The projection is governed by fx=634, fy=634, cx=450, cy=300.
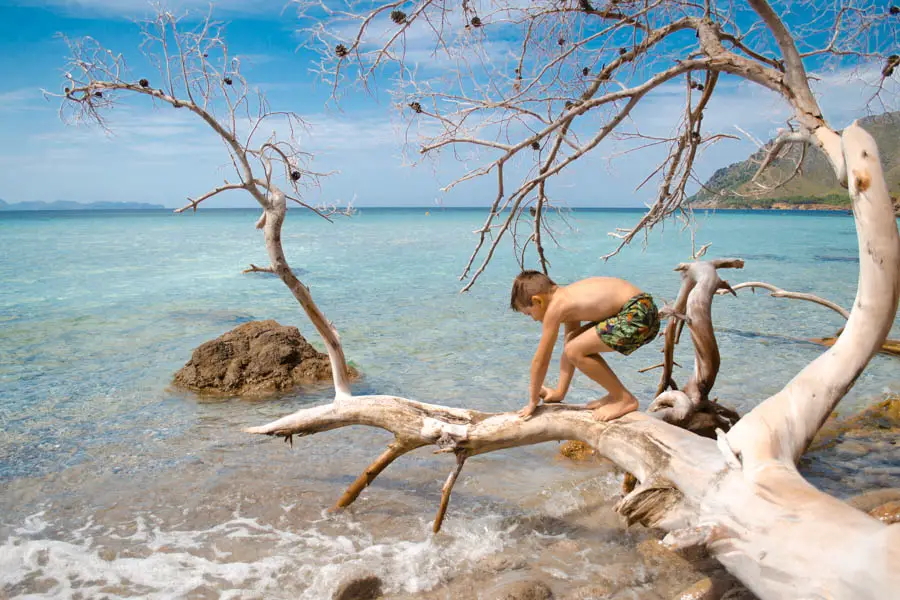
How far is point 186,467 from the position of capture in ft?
20.5

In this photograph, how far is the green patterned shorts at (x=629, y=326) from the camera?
399 cm

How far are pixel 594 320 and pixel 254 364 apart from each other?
5860mm

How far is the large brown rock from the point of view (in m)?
8.52

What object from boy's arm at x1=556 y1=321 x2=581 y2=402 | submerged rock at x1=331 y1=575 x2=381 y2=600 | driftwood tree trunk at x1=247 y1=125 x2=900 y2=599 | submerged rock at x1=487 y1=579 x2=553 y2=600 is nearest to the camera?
Answer: driftwood tree trunk at x1=247 y1=125 x2=900 y2=599

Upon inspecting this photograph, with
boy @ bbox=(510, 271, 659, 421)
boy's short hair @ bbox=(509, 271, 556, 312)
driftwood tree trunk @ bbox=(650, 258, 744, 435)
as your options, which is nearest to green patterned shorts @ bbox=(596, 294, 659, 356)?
boy @ bbox=(510, 271, 659, 421)

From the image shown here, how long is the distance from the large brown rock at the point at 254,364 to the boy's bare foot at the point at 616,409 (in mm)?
5434

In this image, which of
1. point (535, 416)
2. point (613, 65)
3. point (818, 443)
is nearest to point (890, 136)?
point (613, 65)

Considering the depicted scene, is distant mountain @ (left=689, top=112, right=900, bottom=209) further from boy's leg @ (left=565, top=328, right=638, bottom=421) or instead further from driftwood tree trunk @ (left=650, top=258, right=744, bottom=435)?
boy's leg @ (left=565, top=328, right=638, bottom=421)

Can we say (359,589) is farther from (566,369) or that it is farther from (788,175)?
(788,175)

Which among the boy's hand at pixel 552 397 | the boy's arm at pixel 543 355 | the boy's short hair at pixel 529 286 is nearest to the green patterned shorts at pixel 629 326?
the boy's arm at pixel 543 355

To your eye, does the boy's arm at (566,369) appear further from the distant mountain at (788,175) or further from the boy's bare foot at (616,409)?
the distant mountain at (788,175)

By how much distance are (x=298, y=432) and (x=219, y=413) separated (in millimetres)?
3163

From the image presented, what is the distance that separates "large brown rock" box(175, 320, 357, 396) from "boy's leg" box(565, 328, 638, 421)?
213 inches

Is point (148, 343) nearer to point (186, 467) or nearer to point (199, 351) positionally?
point (199, 351)
